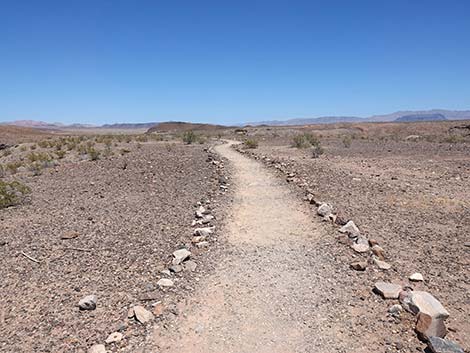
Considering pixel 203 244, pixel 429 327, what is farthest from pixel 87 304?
pixel 429 327

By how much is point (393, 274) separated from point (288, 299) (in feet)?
6.04

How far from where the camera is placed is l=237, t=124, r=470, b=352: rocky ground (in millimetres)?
4607

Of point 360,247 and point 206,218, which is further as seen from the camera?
point 206,218

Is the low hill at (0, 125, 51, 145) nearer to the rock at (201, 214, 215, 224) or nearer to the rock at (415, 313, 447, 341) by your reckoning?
the rock at (201, 214, 215, 224)

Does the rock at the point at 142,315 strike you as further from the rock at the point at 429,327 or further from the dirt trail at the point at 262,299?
the rock at the point at 429,327

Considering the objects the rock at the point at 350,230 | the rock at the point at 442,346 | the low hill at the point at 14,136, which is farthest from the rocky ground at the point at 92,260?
the low hill at the point at 14,136

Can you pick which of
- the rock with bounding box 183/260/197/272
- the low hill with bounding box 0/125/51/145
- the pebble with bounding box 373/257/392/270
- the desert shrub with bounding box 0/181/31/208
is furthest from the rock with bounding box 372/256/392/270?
the low hill with bounding box 0/125/51/145

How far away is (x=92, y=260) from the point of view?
652 centimetres

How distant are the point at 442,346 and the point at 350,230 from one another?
3595 mm

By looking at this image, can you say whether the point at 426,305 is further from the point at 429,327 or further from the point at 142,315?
the point at 142,315

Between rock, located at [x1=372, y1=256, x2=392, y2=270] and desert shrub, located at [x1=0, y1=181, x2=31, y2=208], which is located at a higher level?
desert shrub, located at [x1=0, y1=181, x2=31, y2=208]

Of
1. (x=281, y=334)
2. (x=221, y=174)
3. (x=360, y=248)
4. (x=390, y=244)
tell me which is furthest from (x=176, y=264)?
(x=221, y=174)

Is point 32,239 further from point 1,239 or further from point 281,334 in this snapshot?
point 281,334

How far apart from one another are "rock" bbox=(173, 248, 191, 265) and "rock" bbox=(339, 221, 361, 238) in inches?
120
